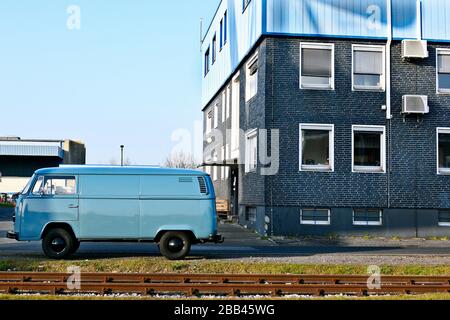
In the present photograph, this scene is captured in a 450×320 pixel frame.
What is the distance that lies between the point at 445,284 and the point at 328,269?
262 cm

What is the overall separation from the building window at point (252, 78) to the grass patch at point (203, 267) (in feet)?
38.6

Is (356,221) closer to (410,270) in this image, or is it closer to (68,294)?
(410,270)

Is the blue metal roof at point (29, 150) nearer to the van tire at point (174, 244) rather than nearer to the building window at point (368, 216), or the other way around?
the building window at point (368, 216)

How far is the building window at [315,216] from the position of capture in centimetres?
2264

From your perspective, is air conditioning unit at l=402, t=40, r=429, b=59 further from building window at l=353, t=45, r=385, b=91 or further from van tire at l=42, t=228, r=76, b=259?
van tire at l=42, t=228, r=76, b=259

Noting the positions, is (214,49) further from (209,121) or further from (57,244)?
(57,244)

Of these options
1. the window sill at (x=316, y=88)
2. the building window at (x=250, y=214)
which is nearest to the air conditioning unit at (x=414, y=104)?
the window sill at (x=316, y=88)

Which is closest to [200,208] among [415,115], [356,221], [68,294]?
[68,294]

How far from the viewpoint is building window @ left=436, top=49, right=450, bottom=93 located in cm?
2354

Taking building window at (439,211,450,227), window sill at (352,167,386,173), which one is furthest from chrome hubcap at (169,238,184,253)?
building window at (439,211,450,227)

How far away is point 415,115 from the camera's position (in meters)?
23.1

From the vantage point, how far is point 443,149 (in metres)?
23.5

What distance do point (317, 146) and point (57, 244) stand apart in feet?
36.9

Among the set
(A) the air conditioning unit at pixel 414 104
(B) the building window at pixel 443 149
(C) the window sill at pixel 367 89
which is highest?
(C) the window sill at pixel 367 89
